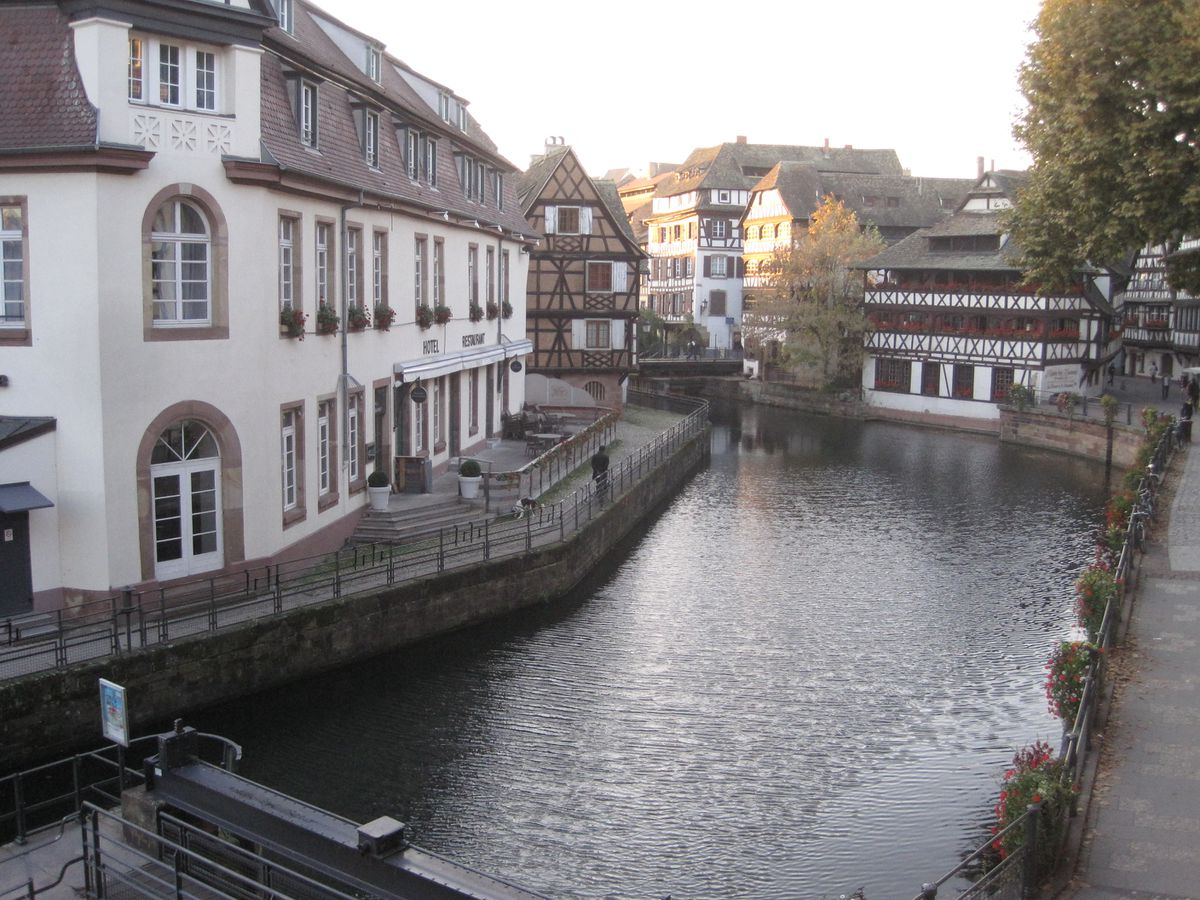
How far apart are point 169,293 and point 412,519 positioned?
7.27 metres

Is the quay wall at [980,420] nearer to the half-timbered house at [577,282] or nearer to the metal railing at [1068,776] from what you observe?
the half-timbered house at [577,282]

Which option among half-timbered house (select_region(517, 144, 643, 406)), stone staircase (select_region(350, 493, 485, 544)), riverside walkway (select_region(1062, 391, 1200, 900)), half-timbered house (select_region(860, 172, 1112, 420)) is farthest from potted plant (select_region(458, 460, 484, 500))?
half-timbered house (select_region(860, 172, 1112, 420))

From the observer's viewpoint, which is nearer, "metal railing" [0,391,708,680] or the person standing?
"metal railing" [0,391,708,680]

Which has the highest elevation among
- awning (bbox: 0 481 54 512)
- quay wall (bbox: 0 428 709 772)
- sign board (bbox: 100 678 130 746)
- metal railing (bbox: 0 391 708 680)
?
awning (bbox: 0 481 54 512)

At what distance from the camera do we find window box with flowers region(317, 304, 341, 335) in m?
20.7

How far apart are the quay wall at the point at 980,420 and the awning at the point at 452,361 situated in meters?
20.2

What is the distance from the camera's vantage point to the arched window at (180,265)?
17.0m

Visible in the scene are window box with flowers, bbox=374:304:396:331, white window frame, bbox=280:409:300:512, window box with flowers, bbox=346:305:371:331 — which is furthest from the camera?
window box with flowers, bbox=374:304:396:331

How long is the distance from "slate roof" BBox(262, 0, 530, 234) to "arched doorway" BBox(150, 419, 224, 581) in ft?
14.5

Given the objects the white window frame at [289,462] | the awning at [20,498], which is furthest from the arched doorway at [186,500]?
the white window frame at [289,462]

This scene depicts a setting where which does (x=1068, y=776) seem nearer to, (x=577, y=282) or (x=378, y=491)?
(x=378, y=491)

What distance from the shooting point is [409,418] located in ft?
87.7

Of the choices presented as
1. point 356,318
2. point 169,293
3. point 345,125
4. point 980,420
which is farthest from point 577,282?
point 169,293

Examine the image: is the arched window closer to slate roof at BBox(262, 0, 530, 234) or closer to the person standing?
slate roof at BBox(262, 0, 530, 234)
